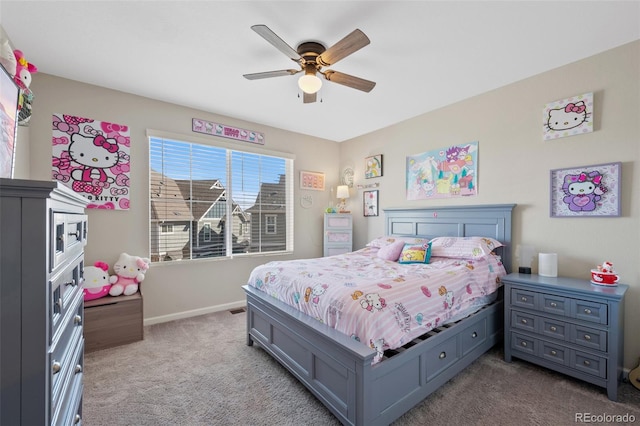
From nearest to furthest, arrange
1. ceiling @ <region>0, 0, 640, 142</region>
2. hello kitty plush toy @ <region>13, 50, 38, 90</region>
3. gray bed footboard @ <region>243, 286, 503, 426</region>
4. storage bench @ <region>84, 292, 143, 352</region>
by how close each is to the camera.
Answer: gray bed footboard @ <region>243, 286, 503, 426</region> < hello kitty plush toy @ <region>13, 50, 38, 90</region> < ceiling @ <region>0, 0, 640, 142</region> < storage bench @ <region>84, 292, 143, 352</region>

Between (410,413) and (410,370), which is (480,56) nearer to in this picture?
(410,370)

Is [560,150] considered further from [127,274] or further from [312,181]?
[127,274]

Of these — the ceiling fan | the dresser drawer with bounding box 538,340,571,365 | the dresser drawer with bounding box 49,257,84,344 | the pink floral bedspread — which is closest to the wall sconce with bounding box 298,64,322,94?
the ceiling fan

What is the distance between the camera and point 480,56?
7.91ft

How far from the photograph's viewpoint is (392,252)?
10.4ft

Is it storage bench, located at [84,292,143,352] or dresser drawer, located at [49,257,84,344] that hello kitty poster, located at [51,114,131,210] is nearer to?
storage bench, located at [84,292,143,352]

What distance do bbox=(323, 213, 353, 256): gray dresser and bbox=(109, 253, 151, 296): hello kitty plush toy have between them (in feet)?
8.44

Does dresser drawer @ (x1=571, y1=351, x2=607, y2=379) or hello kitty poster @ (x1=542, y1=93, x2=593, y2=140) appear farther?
hello kitty poster @ (x1=542, y1=93, x2=593, y2=140)

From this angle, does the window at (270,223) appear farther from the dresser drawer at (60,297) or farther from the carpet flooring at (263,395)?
the dresser drawer at (60,297)

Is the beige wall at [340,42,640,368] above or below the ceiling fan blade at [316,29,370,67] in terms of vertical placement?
below

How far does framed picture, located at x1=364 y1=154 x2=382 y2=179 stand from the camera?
4.36 meters

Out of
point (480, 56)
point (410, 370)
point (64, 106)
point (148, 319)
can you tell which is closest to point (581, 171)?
point (480, 56)

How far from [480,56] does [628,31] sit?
1.02 meters

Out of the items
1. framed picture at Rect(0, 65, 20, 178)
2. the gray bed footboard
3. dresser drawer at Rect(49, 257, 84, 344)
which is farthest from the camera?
the gray bed footboard
